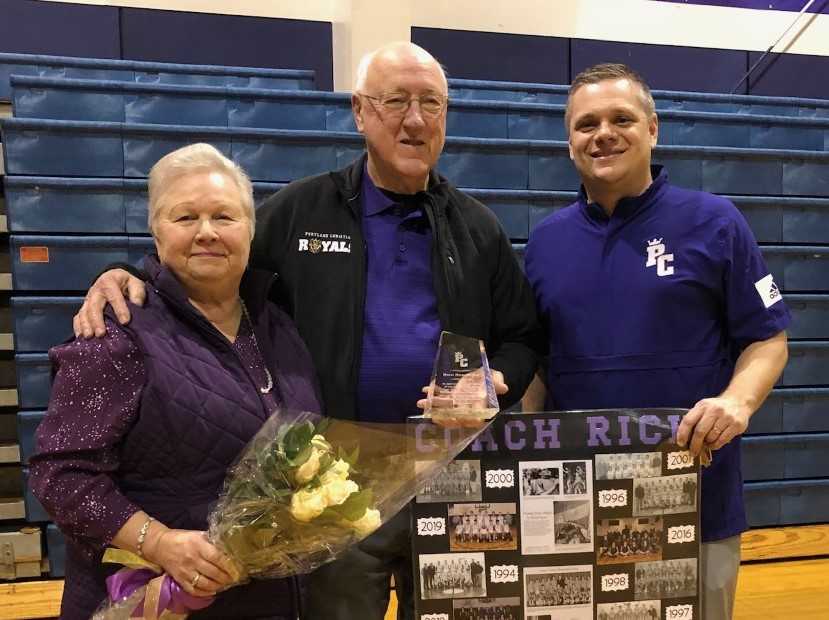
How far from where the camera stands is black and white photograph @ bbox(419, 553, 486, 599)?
1211 mm

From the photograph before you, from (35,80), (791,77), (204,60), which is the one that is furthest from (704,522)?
(791,77)

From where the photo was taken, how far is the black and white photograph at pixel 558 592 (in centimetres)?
121

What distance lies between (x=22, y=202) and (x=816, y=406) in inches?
149

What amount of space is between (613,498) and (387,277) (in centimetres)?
58

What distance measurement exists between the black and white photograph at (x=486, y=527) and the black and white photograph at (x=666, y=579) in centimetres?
22

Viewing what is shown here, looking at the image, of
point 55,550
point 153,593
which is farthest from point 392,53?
point 55,550

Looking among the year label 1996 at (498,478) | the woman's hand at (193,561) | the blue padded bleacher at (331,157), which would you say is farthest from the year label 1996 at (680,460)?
the blue padded bleacher at (331,157)

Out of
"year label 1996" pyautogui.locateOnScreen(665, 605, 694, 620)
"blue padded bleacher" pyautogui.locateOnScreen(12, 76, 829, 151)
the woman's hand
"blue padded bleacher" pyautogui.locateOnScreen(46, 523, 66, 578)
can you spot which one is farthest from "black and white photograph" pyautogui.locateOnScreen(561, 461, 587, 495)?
"blue padded bleacher" pyautogui.locateOnScreen(12, 76, 829, 151)

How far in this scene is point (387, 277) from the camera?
1.44 metres

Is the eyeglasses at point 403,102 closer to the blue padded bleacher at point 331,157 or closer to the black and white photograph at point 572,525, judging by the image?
the black and white photograph at point 572,525

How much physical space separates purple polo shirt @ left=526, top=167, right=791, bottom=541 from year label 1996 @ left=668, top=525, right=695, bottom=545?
222 mm

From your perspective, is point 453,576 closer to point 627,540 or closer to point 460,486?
point 460,486

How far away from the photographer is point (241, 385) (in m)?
1.19

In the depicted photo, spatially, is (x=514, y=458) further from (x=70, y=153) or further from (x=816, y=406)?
(x=816, y=406)
